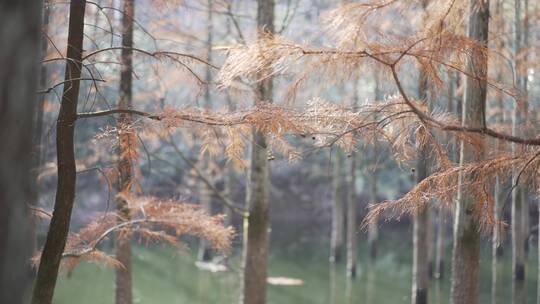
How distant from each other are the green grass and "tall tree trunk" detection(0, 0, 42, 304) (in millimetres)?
11430

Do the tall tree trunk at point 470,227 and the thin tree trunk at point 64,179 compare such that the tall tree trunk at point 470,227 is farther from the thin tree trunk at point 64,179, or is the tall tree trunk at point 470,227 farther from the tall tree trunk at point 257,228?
the thin tree trunk at point 64,179

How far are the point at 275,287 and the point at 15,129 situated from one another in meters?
14.3

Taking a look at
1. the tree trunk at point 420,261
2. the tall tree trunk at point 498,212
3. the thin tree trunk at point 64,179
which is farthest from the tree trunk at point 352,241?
the thin tree trunk at point 64,179

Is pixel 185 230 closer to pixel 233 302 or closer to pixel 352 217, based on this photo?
pixel 233 302

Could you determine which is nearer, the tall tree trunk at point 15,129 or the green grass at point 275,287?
the tall tree trunk at point 15,129

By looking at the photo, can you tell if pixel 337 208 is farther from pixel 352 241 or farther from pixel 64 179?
pixel 64 179

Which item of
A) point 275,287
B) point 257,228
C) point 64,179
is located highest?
point 64,179

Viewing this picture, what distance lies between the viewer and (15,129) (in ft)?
5.37

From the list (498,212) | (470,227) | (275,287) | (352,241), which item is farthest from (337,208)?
(470,227)

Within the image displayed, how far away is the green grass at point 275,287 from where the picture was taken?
46.9 feet

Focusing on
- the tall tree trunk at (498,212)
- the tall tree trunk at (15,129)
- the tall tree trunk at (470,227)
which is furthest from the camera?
the tall tree trunk at (470,227)

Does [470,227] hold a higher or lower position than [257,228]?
higher

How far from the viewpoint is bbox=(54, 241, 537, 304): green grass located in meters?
14.3

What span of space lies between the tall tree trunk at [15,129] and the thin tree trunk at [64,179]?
2490 mm
